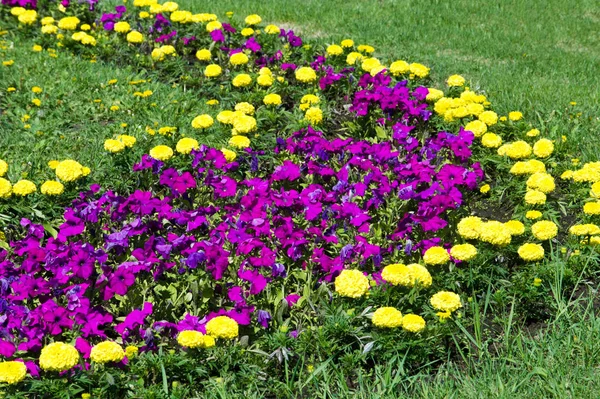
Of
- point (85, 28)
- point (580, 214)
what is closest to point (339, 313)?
point (580, 214)

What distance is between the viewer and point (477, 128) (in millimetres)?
5664

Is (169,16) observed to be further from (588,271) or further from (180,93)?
(588,271)

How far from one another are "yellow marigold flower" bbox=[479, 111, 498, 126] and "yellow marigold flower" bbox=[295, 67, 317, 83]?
1420 millimetres

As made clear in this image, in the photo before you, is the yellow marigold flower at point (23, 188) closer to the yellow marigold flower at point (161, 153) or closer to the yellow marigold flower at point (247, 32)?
the yellow marigold flower at point (161, 153)

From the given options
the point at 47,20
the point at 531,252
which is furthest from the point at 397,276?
the point at 47,20

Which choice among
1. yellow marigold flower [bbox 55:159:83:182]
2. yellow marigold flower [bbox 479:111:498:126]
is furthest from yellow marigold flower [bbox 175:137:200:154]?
yellow marigold flower [bbox 479:111:498:126]

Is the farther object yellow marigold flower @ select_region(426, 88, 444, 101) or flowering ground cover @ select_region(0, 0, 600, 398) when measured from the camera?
yellow marigold flower @ select_region(426, 88, 444, 101)

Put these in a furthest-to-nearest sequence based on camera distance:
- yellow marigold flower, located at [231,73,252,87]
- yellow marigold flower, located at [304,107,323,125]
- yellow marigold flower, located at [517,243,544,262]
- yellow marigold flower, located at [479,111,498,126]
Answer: yellow marigold flower, located at [231,73,252,87] < yellow marigold flower, located at [304,107,323,125] < yellow marigold flower, located at [479,111,498,126] < yellow marigold flower, located at [517,243,544,262]

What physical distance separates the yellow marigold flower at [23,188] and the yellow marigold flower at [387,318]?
223 centimetres

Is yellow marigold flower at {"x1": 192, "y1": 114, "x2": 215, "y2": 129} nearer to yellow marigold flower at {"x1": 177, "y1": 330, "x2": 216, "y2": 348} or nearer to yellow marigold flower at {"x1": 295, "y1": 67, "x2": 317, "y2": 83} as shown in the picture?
yellow marigold flower at {"x1": 295, "y1": 67, "x2": 317, "y2": 83}

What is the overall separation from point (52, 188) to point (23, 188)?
16cm

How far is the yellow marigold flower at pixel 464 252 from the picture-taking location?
14.1ft

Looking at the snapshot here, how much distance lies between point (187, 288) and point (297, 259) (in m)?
0.60

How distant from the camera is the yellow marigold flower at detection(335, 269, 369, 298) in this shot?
4.04 m
